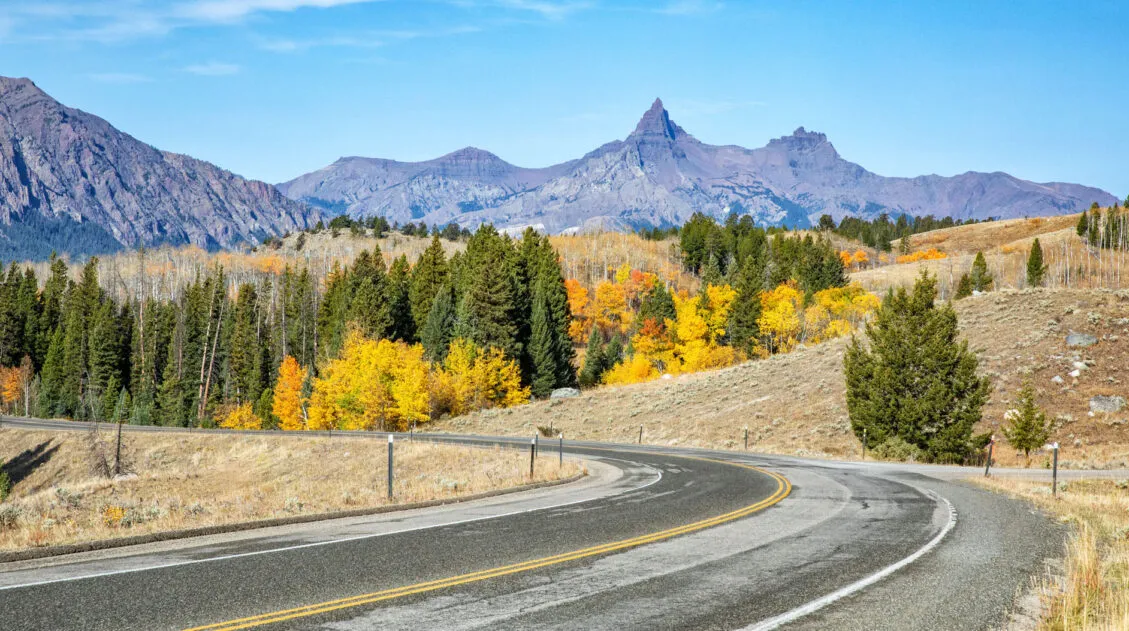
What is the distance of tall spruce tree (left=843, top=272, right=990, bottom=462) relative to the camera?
34000 millimetres

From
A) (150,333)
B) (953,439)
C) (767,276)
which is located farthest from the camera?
(767,276)

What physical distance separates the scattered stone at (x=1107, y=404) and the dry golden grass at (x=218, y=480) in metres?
31.7

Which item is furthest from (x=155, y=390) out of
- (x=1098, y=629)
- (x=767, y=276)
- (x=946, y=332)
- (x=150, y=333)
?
(x=1098, y=629)

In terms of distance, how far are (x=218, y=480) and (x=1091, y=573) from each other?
37734 millimetres

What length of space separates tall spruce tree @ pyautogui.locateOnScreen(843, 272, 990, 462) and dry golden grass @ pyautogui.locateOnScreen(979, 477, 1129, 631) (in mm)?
16648

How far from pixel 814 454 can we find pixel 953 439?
7.15 m

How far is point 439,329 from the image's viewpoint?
80.6 m

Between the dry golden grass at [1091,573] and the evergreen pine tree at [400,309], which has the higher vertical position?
the evergreen pine tree at [400,309]

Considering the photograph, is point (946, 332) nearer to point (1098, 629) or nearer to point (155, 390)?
point (1098, 629)

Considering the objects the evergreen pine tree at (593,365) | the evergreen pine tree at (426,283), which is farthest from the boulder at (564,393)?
the evergreen pine tree at (426,283)

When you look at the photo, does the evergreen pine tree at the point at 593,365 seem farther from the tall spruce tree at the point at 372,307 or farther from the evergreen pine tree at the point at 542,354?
the tall spruce tree at the point at 372,307

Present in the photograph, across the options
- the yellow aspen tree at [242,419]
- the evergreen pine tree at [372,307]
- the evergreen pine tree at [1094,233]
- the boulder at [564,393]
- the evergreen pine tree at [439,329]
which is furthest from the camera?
the evergreen pine tree at [1094,233]

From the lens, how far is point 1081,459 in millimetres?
35938

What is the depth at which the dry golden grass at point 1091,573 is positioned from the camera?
7.64 meters
